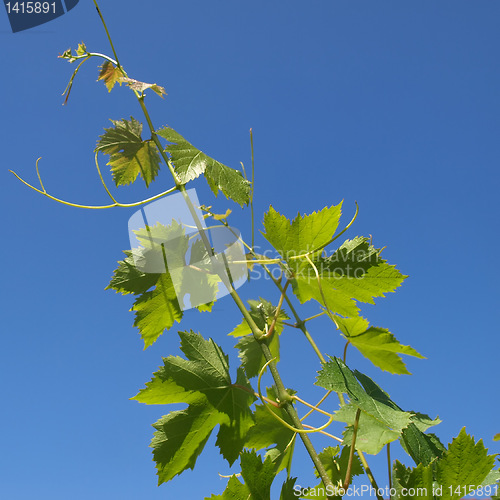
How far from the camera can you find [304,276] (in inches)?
42.8

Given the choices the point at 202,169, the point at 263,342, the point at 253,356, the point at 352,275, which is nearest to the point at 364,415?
the point at 263,342

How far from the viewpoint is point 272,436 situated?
45.3 inches

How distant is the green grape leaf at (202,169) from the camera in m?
1.05

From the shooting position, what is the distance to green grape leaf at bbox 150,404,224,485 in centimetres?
98

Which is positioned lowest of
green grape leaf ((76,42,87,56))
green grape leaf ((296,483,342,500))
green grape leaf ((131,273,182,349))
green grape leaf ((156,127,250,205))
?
green grape leaf ((296,483,342,500))

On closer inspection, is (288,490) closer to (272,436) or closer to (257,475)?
(257,475)

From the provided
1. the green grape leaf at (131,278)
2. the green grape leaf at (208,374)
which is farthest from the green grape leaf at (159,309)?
the green grape leaf at (208,374)

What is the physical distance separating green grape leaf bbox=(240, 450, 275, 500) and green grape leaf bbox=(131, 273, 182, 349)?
392 millimetres

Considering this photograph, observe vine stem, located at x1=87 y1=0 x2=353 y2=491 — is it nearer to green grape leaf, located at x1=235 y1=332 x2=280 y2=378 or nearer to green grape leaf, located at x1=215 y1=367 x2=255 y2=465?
green grape leaf, located at x1=215 y1=367 x2=255 y2=465

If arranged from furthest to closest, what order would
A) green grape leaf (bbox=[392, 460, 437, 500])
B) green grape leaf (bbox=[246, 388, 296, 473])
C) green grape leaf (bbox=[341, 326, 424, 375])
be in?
green grape leaf (bbox=[246, 388, 296, 473]), green grape leaf (bbox=[341, 326, 424, 375]), green grape leaf (bbox=[392, 460, 437, 500])

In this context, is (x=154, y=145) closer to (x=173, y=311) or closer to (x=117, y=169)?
(x=117, y=169)

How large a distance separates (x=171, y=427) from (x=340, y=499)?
1.25 feet

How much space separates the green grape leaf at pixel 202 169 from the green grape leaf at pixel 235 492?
1.92 feet

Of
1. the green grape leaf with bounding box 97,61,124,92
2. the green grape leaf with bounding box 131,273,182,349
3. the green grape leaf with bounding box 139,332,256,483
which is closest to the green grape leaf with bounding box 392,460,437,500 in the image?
the green grape leaf with bounding box 139,332,256,483
